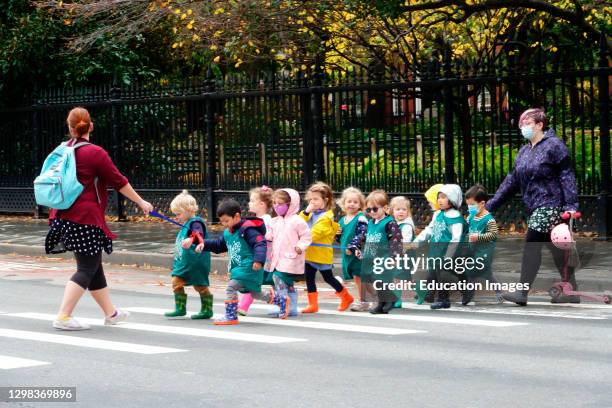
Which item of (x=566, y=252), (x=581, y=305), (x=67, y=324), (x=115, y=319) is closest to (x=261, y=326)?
(x=115, y=319)

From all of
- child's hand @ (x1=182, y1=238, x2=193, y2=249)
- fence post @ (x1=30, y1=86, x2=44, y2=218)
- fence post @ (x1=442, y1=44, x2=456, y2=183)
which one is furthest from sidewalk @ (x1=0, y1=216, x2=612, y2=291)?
child's hand @ (x1=182, y1=238, x2=193, y2=249)

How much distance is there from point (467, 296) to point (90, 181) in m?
3.85

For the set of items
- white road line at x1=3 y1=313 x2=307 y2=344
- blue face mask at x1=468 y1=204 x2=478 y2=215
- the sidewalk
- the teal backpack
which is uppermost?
the teal backpack

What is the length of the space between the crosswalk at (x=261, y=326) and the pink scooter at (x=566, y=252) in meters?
0.22

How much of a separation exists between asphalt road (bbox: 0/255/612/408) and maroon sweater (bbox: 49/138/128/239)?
37.1 inches

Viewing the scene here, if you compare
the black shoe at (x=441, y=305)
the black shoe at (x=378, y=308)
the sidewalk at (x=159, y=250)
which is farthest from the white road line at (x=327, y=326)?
the sidewalk at (x=159, y=250)

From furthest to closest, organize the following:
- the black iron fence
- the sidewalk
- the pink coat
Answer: the black iron fence, the sidewalk, the pink coat

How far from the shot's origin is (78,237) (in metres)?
10.2

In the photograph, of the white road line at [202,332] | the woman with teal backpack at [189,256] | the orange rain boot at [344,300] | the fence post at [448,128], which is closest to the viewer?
the white road line at [202,332]

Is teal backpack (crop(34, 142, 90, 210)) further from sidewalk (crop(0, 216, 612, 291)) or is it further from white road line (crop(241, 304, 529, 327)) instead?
sidewalk (crop(0, 216, 612, 291))

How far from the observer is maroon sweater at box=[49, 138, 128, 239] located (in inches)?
402

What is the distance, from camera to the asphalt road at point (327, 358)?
286 inches

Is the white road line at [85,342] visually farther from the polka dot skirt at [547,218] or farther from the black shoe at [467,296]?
the polka dot skirt at [547,218]

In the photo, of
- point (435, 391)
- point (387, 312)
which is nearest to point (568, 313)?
point (387, 312)
